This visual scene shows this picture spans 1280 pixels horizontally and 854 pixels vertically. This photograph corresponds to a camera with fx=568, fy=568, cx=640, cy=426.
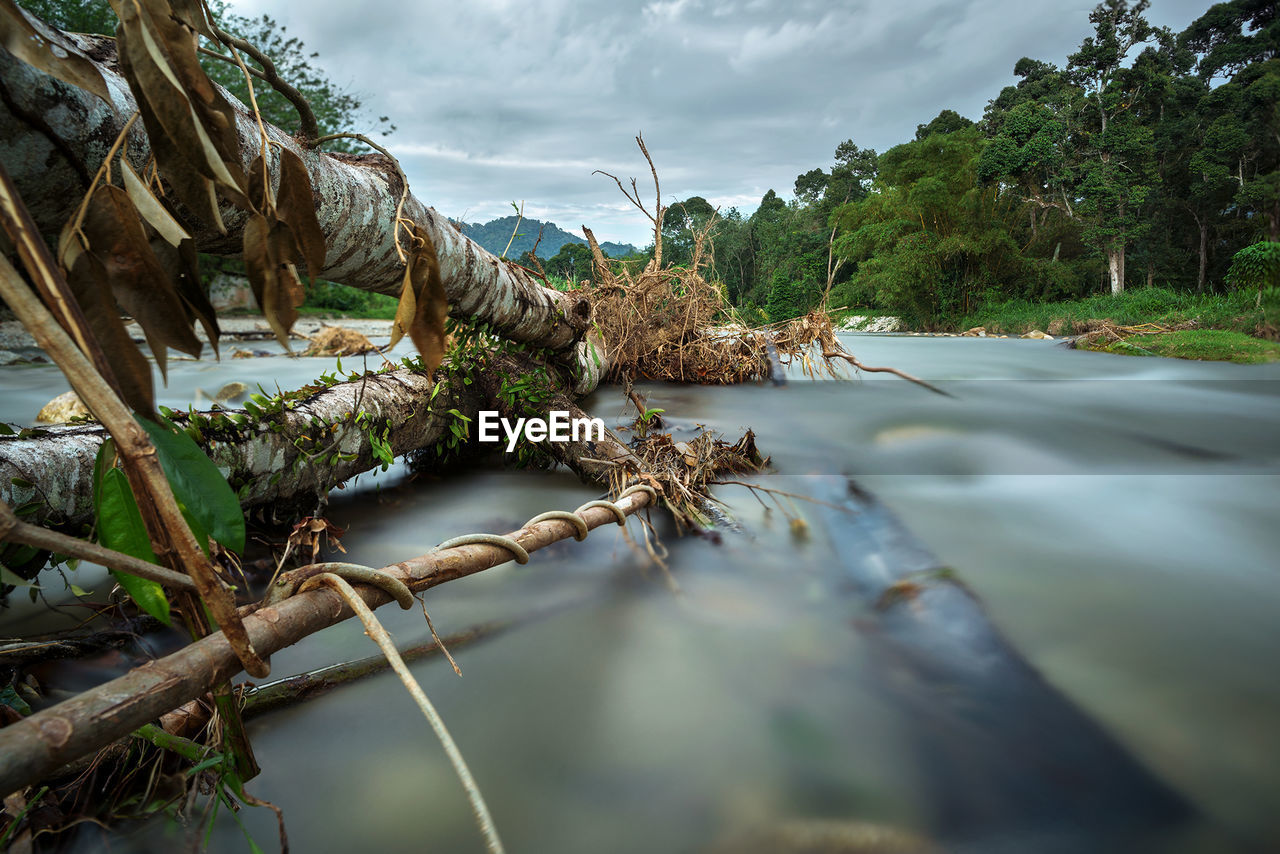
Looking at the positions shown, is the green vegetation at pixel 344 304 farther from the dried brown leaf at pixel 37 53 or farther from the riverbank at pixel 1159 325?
the dried brown leaf at pixel 37 53

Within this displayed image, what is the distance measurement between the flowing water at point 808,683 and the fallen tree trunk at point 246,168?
3.35 feet

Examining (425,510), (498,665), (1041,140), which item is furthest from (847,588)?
(1041,140)

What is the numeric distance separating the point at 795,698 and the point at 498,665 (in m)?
0.79

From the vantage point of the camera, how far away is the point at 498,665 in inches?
61.6

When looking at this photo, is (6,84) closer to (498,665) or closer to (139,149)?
(139,149)

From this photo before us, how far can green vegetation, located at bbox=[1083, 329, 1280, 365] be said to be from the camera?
757 centimetres

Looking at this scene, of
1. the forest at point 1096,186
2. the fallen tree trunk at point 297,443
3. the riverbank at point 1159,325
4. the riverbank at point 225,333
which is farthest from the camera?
the forest at point 1096,186

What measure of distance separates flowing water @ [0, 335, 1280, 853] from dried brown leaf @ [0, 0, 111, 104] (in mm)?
1189

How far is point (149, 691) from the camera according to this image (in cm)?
54

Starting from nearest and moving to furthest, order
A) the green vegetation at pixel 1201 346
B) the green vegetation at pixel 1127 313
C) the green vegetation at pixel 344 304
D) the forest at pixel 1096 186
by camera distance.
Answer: the green vegetation at pixel 1201 346 < the green vegetation at pixel 1127 313 < the forest at pixel 1096 186 < the green vegetation at pixel 344 304

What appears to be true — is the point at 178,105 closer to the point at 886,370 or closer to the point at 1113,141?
the point at 886,370

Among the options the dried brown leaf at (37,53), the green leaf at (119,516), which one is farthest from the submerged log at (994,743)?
the dried brown leaf at (37,53)

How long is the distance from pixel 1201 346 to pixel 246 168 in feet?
36.1

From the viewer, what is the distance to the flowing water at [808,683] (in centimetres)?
113
